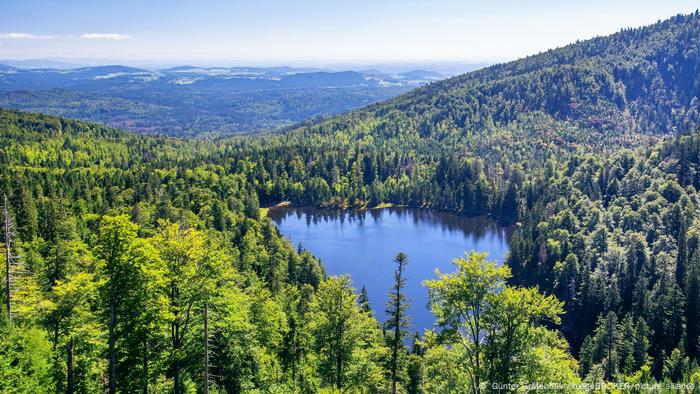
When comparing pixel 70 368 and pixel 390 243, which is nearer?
pixel 70 368

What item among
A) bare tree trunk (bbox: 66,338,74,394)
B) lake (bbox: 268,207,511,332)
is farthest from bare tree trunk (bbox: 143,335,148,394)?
lake (bbox: 268,207,511,332)

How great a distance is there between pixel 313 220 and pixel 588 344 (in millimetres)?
121575

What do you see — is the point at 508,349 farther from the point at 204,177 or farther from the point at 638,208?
the point at 204,177

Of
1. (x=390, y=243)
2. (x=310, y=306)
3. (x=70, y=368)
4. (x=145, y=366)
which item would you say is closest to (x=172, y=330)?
(x=145, y=366)

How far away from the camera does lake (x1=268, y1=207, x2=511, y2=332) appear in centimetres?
12006

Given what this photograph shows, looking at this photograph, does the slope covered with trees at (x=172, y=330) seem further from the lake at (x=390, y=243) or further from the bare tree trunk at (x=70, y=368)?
the lake at (x=390, y=243)

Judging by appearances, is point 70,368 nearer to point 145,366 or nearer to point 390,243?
point 145,366

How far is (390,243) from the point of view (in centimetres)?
15675

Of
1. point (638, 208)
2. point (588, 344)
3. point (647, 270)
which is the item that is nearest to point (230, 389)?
point (588, 344)

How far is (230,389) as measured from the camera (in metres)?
43.3

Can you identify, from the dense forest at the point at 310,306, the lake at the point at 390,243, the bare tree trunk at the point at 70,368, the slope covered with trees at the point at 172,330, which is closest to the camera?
the slope covered with trees at the point at 172,330

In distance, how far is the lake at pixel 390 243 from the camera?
394 feet

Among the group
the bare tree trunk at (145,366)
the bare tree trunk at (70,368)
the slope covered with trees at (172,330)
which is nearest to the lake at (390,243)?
the slope covered with trees at (172,330)

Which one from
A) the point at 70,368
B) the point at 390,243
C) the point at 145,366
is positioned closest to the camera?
the point at 145,366
